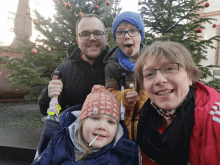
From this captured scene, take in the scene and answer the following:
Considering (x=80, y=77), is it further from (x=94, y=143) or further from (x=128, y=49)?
(x=94, y=143)

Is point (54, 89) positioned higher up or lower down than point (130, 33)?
lower down

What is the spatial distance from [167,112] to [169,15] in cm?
410

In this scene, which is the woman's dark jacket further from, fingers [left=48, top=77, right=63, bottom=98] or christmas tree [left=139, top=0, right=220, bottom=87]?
christmas tree [left=139, top=0, right=220, bottom=87]

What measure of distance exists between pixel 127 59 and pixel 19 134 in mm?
2848

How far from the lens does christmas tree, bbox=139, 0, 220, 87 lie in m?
4.32

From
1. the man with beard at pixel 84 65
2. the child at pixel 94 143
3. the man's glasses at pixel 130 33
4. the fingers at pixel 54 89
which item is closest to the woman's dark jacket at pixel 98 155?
the child at pixel 94 143

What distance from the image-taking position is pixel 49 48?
466 centimetres

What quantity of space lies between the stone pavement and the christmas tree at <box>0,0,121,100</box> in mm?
744

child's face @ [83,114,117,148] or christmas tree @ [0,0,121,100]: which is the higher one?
christmas tree @ [0,0,121,100]

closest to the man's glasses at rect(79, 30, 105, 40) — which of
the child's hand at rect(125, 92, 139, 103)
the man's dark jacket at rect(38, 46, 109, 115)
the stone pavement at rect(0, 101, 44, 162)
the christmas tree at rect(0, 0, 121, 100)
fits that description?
the man's dark jacket at rect(38, 46, 109, 115)

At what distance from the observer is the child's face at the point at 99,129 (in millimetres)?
1445

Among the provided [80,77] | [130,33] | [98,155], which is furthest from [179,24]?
[98,155]

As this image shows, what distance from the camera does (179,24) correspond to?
189 inches

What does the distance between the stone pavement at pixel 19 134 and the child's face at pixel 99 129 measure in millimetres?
Answer: 1863
